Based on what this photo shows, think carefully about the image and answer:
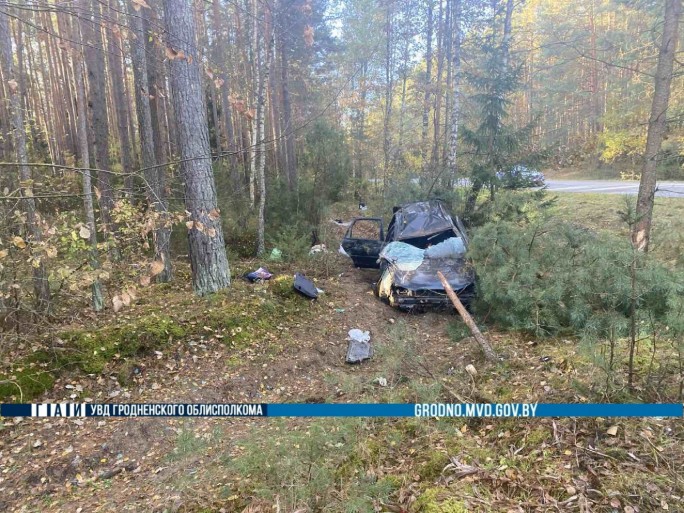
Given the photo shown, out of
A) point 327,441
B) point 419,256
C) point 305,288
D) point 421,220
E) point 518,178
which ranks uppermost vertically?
point 518,178

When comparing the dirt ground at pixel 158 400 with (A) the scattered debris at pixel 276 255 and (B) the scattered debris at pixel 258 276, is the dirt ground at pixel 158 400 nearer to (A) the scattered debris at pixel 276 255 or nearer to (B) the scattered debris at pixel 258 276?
(B) the scattered debris at pixel 258 276

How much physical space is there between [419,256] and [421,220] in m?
1.25

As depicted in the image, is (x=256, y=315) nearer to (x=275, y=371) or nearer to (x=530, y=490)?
(x=275, y=371)

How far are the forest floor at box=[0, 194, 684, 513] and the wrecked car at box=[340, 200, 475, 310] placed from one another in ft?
2.78

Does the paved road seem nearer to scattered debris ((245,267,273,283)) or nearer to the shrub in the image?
the shrub

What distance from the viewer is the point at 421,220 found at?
8.34 meters

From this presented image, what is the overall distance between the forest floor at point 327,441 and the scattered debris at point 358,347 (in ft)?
0.40

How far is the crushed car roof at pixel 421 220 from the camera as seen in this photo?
7.96 m

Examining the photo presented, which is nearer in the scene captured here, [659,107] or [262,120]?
[659,107]

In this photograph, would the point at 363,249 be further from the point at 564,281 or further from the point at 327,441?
the point at 327,441

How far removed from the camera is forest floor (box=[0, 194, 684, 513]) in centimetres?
246

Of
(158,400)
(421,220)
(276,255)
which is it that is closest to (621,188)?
(421,220)

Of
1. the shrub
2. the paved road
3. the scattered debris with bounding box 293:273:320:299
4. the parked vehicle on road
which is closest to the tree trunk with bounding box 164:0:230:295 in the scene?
the scattered debris with bounding box 293:273:320:299

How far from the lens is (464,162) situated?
11.3m
